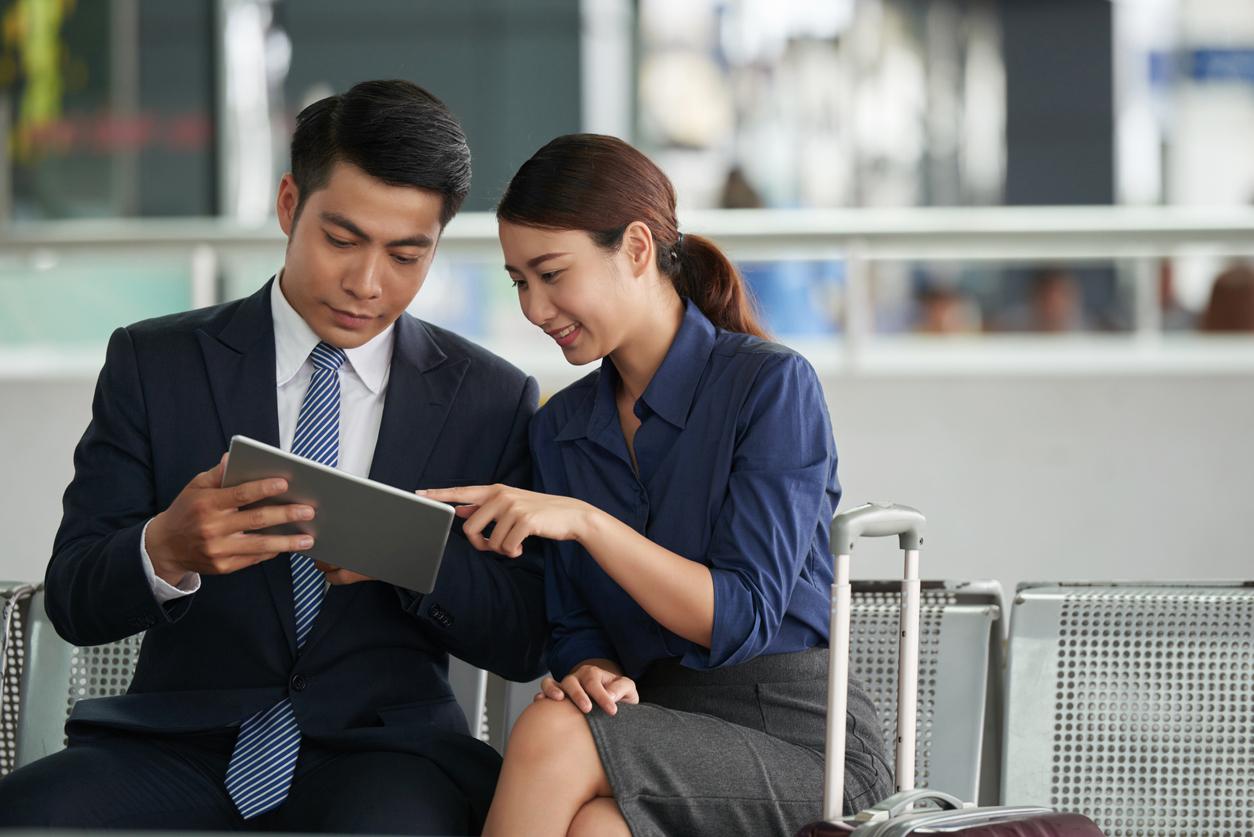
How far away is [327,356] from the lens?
2281mm

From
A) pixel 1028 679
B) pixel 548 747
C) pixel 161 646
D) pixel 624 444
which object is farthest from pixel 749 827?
pixel 161 646

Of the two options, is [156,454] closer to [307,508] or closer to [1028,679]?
Answer: [307,508]

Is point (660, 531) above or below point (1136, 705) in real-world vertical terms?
above

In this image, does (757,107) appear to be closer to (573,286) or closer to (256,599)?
(573,286)

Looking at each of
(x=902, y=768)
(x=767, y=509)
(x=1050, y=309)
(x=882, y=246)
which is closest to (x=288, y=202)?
(x=767, y=509)

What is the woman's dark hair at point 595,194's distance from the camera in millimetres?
2182

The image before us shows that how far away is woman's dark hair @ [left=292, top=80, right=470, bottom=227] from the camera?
2191 mm

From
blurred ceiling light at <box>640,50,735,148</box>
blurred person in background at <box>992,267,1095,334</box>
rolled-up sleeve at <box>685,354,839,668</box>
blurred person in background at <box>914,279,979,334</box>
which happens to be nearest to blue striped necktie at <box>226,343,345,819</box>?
rolled-up sleeve at <box>685,354,839,668</box>

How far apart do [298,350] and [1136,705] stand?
1.44m

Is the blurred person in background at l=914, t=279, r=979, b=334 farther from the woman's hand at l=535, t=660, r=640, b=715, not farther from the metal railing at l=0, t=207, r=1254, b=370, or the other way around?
the woman's hand at l=535, t=660, r=640, b=715

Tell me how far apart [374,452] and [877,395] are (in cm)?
165

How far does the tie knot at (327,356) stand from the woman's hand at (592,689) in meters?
0.59

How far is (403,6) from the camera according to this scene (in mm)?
10398

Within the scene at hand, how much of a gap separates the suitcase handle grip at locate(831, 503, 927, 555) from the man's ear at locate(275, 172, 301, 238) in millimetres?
988
